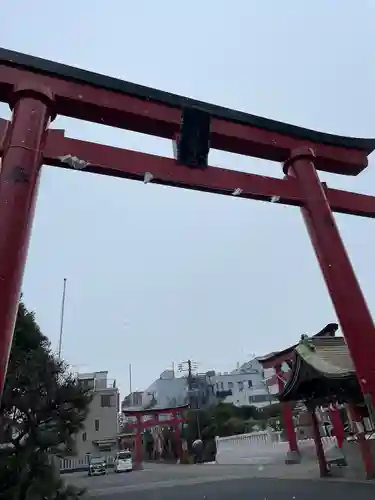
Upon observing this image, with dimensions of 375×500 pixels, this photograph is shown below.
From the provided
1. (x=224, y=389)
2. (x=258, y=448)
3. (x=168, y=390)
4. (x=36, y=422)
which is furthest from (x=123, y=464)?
(x=168, y=390)

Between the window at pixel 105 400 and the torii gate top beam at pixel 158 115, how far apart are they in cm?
3557

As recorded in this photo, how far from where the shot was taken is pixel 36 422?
28.0 feet

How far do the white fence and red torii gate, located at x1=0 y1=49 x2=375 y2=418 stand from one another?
14.9 m

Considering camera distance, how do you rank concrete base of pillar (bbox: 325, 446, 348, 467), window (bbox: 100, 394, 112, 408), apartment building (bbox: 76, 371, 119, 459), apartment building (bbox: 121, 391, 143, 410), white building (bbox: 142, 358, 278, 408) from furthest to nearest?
apartment building (bbox: 121, 391, 143, 410) → white building (bbox: 142, 358, 278, 408) → window (bbox: 100, 394, 112, 408) → apartment building (bbox: 76, 371, 119, 459) → concrete base of pillar (bbox: 325, 446, 348, 467)

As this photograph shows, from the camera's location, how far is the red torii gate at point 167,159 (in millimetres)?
3391

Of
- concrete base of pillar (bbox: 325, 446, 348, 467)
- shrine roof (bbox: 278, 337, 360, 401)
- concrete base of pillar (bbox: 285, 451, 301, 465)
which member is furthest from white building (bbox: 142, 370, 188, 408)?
shrine roof (bbox: 278, 337, 360, 401)

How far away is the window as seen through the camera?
37.1m

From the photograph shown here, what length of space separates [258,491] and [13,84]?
11.4 m

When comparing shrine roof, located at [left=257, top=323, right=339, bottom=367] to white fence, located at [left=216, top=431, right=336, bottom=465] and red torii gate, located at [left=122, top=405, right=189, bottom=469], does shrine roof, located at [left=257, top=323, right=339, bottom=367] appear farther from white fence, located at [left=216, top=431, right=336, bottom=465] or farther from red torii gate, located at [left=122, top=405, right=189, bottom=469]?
red torii gate, located at [left=122, top=405, right=189, bottom=469]

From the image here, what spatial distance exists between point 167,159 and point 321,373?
29.0ft

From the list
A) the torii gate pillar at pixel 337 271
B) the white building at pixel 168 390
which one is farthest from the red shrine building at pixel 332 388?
the white building at pixel 168 390

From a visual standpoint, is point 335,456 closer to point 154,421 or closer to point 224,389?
point 154,421

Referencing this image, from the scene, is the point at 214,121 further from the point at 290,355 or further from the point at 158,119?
the point at 290,355

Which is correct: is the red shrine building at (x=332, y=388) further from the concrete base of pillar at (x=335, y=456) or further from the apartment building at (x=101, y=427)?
the apartment building at (x=101, y=427)
